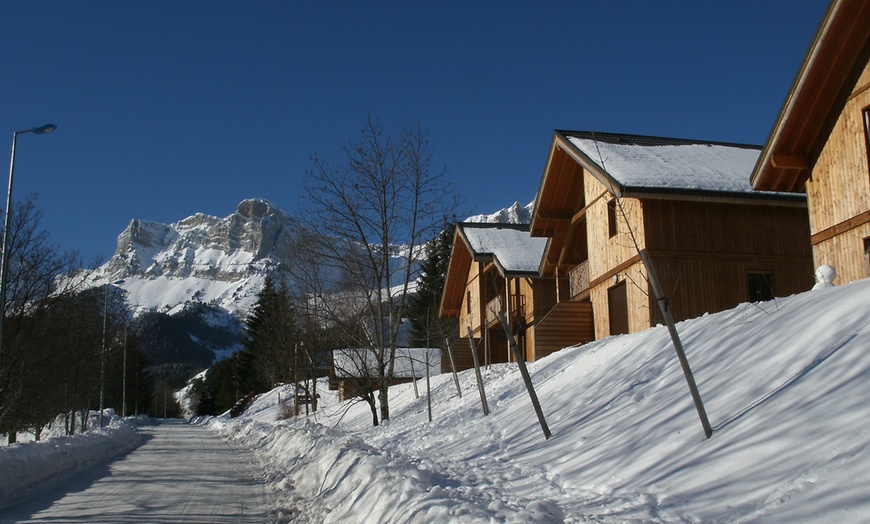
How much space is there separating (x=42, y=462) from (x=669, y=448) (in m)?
12.5

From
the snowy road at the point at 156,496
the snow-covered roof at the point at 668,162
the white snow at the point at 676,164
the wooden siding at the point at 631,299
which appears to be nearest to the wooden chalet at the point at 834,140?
the snow-covered roof at the point at 668,162

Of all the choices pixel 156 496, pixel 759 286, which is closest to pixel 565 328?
pixel 759 286

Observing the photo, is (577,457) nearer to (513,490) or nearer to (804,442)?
(513,490)

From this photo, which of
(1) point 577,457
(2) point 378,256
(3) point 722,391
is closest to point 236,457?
(2) point 378,256

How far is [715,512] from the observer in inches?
223

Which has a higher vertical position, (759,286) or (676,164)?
(676,164)

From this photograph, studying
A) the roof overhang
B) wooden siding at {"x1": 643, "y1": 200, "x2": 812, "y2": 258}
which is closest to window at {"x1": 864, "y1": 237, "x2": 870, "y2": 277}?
the roof overhang

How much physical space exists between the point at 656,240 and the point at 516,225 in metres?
17.1

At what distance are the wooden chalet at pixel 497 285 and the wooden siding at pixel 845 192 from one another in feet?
41.5

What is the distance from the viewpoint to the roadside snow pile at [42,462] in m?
12.4

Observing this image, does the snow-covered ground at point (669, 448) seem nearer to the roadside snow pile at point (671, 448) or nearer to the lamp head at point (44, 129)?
the roadside snow pile at point (671, 448)

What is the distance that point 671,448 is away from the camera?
766 cm

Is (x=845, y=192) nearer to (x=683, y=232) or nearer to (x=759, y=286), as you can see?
(x=683, y=232)

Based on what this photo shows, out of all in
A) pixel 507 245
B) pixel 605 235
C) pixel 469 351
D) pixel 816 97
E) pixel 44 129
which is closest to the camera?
pixel 816 97
